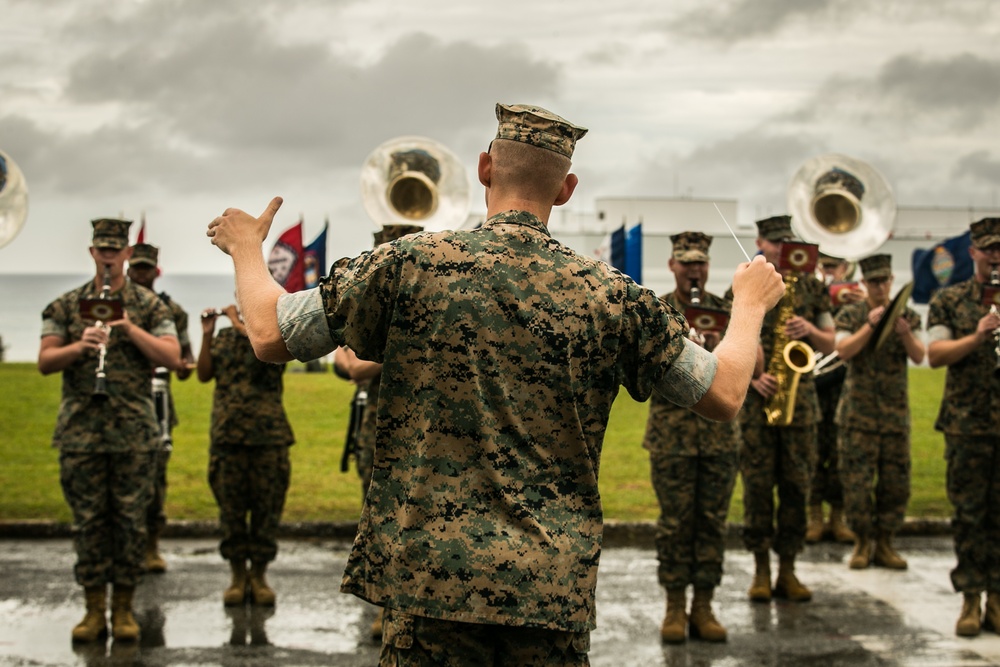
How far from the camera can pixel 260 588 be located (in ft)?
28.3

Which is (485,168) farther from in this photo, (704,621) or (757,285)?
(704,621)

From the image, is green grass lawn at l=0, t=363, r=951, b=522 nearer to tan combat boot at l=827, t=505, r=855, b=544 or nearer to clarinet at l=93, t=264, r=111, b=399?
tan combat boot at l=827, t=505, r=855, b=544

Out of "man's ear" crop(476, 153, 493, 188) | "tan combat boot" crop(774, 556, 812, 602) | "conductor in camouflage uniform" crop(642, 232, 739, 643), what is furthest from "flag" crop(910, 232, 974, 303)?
"man's ear" crop(476, 153, 493, 188)

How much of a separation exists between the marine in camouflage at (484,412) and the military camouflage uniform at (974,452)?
→ 523 centimetres

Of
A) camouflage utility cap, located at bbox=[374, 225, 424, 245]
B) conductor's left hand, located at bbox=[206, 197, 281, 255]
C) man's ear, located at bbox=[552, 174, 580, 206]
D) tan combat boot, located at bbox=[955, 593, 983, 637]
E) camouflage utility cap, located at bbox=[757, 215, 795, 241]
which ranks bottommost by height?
tan combat boot, located at bbox=[955, 593, 983, 637]

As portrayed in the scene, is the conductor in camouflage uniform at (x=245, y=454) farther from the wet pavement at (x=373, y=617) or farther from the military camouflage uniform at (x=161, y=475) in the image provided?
the military camouflage uniform at (x=161, y=475)

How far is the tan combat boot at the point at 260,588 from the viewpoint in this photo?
8.57 m

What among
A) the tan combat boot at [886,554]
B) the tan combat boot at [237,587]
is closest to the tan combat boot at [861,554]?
the tan combat boot at [886,554]

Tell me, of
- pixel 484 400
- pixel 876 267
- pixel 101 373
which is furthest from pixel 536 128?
pixel 876 267

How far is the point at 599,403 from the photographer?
354cm

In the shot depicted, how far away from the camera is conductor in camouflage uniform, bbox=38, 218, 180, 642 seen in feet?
25.2

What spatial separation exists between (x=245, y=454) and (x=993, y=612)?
17.3 ft

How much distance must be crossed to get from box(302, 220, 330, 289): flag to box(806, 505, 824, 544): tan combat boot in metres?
8.87

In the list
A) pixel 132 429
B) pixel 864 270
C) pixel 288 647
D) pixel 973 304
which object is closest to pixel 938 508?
pixel 864 270
